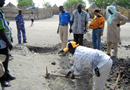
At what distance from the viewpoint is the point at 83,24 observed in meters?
5.46

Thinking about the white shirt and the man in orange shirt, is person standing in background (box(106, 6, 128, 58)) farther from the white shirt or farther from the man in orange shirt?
the white shirt

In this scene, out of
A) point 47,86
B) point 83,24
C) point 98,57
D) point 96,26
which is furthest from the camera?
point 83,24

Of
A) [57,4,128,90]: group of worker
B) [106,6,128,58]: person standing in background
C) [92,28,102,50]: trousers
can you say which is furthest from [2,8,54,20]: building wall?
[106,6,128,58]: person standing in background

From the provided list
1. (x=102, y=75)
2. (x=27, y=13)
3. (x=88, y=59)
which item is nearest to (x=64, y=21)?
(x=88, y=59)

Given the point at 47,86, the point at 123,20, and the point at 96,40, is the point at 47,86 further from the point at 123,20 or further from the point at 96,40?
the point at 123,20

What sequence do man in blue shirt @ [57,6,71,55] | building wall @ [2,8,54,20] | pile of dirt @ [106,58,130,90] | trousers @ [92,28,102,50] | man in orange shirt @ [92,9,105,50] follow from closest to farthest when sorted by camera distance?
pile of dirt @ [106,58,130,90]
man in orange shirt @ [92,9,105,50]
trousers @ [92,28,102,50]
man in blue shirt @ [57,6,71,55]
building wall @ [2,8,54,20]

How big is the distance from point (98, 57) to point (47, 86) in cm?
147

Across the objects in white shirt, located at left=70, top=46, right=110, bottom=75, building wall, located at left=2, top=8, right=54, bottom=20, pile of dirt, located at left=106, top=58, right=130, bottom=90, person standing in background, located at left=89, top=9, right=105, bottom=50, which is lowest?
pile of dirt, located at left=106, top=58, right=130, bottom=90

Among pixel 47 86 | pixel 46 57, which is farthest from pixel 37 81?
pixel 46 57

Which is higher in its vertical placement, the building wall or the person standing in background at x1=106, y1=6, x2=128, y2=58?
the building wall

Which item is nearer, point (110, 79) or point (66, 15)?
point (110, 79)

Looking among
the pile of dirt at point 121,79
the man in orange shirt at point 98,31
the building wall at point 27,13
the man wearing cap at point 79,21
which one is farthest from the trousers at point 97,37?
the building wall at point 27,13

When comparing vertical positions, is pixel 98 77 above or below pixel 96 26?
below

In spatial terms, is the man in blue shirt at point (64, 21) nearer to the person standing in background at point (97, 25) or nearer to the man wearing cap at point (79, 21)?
the man wearing cap at point (79, 21)
